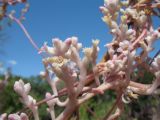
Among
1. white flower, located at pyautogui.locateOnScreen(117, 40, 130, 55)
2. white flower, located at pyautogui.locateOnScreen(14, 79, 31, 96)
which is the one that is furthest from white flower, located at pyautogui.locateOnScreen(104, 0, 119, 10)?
white flower, located at pyautogui.locateOnScreen(14, 79, 31, 96)

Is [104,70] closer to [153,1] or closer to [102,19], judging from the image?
[102,19]

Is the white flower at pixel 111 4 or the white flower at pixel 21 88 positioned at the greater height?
the white flower at pixel 111 4

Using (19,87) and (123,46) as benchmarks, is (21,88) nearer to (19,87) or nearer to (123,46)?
(19,87)

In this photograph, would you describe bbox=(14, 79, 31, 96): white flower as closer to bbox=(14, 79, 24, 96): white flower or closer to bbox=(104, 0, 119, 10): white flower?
bbox=(14, 79, 24, 96): white flower

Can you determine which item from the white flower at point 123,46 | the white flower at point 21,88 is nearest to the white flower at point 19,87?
the white flower at point 21,88

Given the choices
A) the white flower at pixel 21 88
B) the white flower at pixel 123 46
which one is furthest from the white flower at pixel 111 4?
the white flower at pixel 21 88

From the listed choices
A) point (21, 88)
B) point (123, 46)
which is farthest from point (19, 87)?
point (123, 46)

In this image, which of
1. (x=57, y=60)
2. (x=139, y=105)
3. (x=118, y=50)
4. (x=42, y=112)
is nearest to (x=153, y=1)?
(x=118, y=50)

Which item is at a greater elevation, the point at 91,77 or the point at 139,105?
the point at 139,105

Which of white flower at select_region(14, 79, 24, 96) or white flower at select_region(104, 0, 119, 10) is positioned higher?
white flower at select_region(104, 0, 119, 10)

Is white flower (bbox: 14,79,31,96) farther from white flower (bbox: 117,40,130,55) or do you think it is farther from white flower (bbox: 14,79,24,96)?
white flower (bbox: 117,40,130,55)

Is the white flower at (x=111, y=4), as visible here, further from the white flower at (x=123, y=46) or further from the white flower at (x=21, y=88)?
the white flower at (x=21, y=88)
